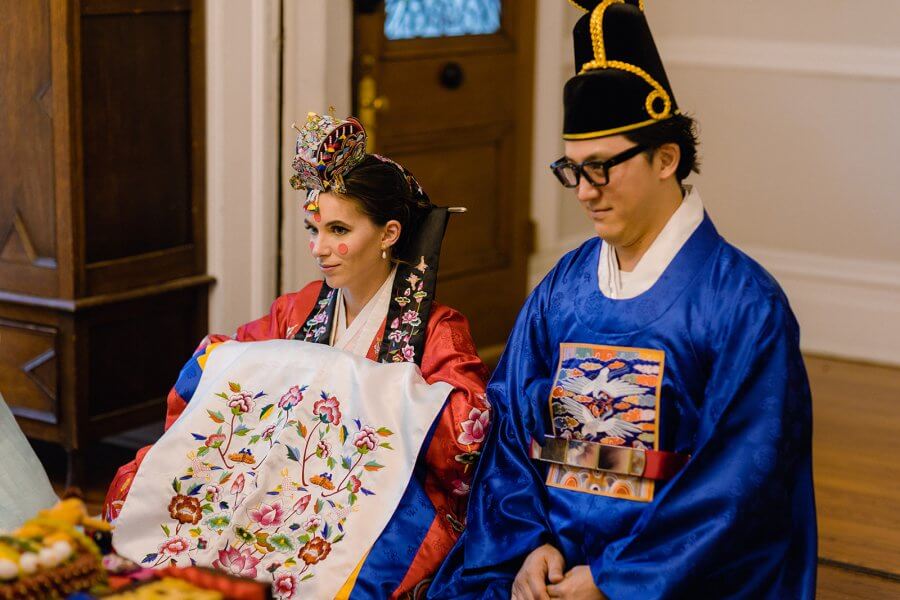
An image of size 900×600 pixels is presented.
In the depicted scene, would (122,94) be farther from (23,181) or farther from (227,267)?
(227,267)

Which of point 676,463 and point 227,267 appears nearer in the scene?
point 676,463

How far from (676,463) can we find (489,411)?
0.40 meters

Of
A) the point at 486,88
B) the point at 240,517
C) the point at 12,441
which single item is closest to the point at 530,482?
the point at 240,517

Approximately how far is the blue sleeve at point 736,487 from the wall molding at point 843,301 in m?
2.83

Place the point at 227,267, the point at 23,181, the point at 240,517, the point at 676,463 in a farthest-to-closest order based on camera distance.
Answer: the point at 227,267
the point at 23,181
the point at 240,517
the point at 676,463

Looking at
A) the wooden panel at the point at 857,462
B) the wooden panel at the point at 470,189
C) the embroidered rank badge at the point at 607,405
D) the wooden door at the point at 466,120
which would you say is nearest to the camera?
the embroidered rank badge at the point at 607,405

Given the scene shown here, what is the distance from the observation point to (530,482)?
2.28m

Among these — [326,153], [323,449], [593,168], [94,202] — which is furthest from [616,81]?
[94,202]

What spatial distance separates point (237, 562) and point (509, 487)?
50 centimetres

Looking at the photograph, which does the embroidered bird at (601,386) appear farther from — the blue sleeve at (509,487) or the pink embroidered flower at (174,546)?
the pink embroidered flower at (174,546)

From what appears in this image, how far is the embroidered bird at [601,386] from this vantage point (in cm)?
219

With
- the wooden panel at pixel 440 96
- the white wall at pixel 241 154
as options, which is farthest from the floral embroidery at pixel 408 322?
the wooden panel at pixel 440 96

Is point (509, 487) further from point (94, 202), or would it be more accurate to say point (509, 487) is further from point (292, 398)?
point (94, 202)

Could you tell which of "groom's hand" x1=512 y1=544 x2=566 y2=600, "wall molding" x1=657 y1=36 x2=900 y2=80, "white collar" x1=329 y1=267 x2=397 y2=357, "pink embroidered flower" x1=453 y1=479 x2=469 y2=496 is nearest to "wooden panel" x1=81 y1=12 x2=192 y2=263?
"white collar" x1=329 y1=267 x2=397 y2=357
